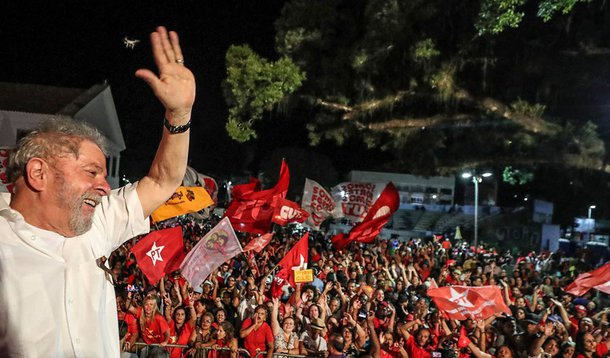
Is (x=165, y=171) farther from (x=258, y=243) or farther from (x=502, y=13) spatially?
(x=258, y=243)

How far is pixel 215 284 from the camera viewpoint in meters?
10.4

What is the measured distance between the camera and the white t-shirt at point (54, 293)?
167 centimetres

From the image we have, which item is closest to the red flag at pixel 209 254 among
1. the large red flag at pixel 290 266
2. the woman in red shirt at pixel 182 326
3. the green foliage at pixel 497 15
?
the woman in red shirt at pixel 182 326

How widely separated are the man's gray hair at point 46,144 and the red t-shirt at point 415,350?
6.14m

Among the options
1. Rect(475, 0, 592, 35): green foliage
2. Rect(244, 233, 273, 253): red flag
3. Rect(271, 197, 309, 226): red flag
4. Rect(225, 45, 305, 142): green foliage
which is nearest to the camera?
Rect(475, 0, 592, 35): green foliage

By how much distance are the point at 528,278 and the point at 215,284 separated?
7947 millimetres

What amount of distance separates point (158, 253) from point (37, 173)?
7.00 m

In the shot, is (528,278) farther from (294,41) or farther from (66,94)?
(66,94)

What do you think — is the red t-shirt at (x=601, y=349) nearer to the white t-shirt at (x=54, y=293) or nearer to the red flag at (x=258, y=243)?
the red flag at (x=258, y=243)

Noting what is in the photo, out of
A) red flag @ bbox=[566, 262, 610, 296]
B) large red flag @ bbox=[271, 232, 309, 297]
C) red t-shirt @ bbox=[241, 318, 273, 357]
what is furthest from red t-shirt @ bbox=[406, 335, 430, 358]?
red flag @ bbox=[566, 262, 610, 296]

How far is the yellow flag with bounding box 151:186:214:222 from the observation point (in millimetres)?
9398

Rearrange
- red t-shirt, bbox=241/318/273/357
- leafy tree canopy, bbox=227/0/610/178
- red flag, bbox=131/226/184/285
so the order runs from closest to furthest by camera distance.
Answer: red t-shirt, bbox=241/318/273/357 → red flag, bbox=131/226/184/285 → leafy tree canopy, bbox=227/0/610/178

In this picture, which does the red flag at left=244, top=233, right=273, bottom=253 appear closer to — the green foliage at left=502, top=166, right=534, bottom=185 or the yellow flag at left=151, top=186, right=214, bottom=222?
the yellow flag at left=151, top=186, right=214, bottom=222

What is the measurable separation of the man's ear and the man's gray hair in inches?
0.8
